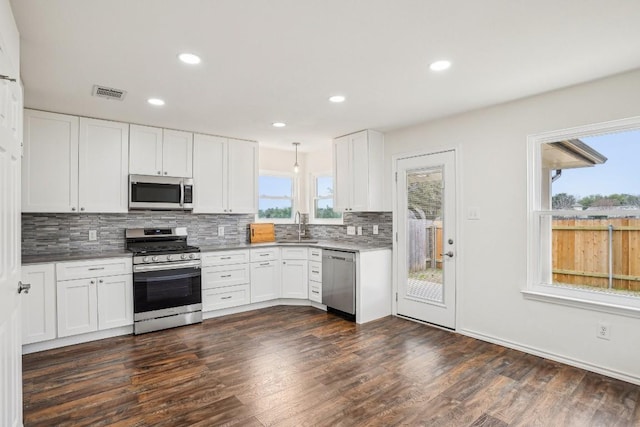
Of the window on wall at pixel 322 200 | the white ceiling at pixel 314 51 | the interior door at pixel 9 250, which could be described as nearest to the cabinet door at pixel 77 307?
the interior door at pixel 9 250

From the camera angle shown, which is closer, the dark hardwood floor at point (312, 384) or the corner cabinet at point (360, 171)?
the dark hardwood floor at point (312, 384)

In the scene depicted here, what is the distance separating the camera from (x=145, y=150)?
4156mm

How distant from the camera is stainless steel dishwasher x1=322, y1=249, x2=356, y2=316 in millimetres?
4203

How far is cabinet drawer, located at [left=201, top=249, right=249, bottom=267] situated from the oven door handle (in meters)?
0.14

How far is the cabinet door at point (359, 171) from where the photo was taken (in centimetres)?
439

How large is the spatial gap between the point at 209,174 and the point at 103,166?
3.98 feet

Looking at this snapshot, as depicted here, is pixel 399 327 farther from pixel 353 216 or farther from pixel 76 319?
pixel 76 319

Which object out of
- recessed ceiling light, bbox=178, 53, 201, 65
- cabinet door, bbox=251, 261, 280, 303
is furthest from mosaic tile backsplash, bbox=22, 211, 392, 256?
recessed ceiling light, bbox=178, 53, 201, 65

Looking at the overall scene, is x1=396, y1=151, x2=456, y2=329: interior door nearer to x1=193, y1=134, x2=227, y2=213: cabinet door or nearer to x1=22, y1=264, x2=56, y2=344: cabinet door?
x1=193, y1=134, x2=227, y2=213: cabinet door

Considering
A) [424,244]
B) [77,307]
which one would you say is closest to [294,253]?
[424,244]

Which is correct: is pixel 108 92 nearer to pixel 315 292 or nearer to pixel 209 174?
pixel 209 174

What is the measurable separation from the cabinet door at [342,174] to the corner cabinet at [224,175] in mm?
1177

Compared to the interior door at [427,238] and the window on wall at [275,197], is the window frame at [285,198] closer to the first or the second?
the window on wall at [275,197]

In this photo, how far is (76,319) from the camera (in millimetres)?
3451
